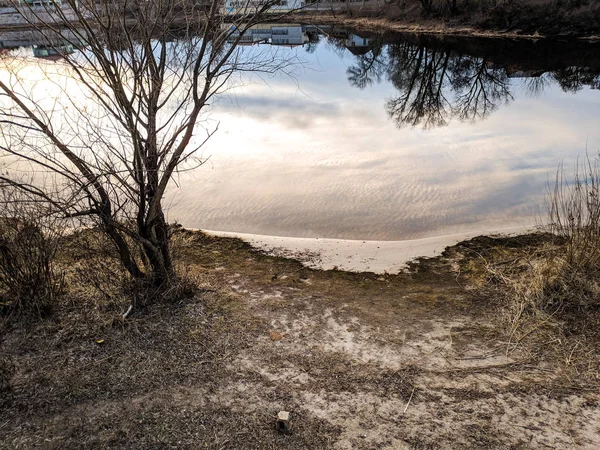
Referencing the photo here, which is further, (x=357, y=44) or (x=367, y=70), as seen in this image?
(x=357, y=44)

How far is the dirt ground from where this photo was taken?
3.54 m

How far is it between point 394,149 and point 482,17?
2621 centimetres

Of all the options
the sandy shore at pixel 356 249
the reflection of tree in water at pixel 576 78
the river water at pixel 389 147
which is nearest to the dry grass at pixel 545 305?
the sandy shore at pixel 356 249

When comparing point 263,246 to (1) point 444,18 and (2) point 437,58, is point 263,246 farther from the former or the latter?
(1) point 444,18

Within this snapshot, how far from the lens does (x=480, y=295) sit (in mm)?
5824

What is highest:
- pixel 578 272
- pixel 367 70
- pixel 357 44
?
pixel 357 44

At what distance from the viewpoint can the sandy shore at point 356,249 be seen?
7027 millimetres

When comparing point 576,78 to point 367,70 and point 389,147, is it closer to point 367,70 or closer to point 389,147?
point 367,70

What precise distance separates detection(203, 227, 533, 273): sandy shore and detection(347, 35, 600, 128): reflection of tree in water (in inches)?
335

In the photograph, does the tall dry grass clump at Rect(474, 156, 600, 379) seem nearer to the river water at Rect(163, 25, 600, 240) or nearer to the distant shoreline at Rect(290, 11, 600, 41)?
the river water at Rect(163, 25, 600, 240)

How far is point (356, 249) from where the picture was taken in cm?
765

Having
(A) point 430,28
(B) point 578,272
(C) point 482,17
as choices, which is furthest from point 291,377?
(A) point 430,28

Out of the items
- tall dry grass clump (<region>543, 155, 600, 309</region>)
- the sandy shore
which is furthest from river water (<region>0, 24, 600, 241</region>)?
tall dry grass clump (<region>543, 155, 600, 309</region>)

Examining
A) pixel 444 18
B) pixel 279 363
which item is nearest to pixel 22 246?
pixel 279 363
